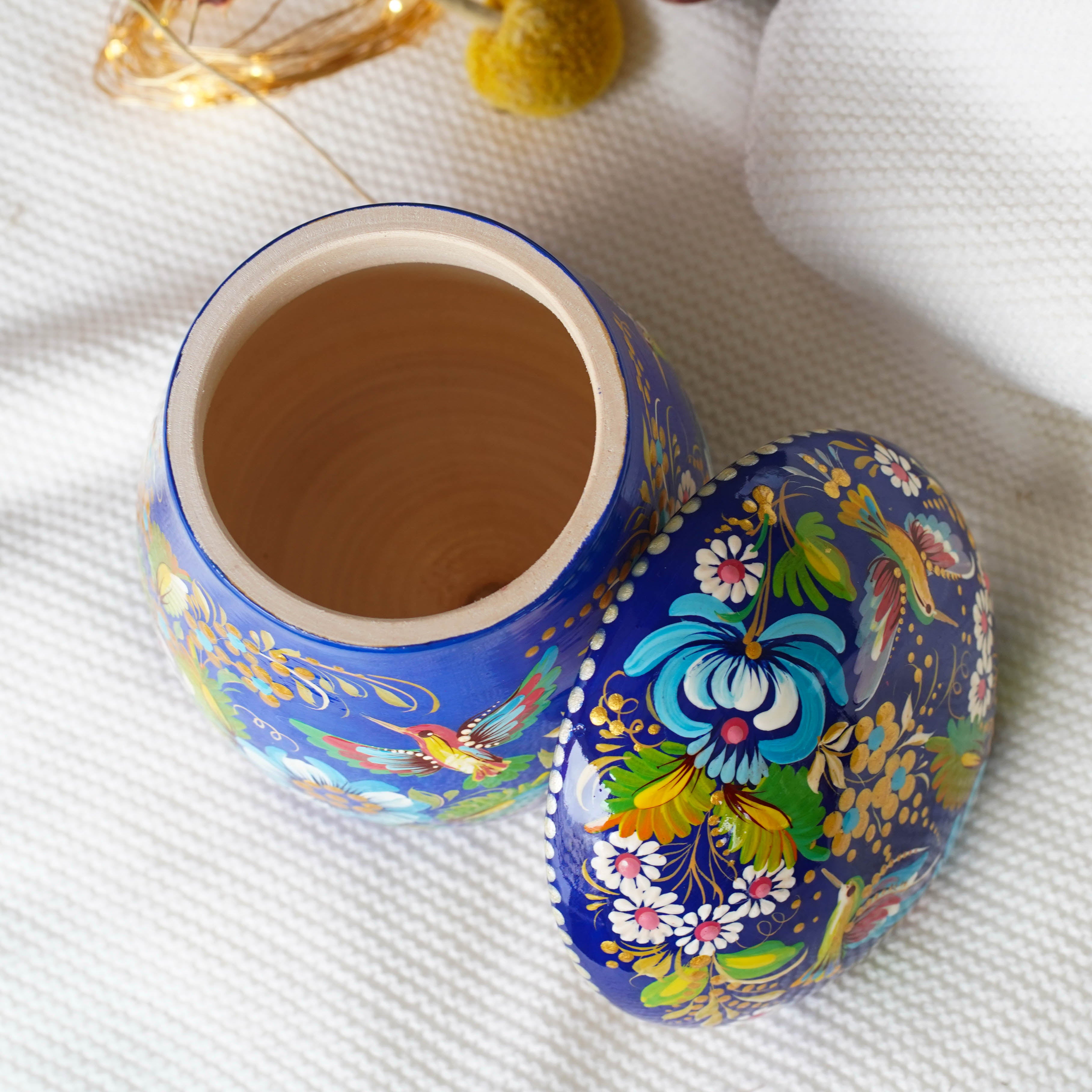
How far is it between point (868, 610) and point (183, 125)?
523 mm

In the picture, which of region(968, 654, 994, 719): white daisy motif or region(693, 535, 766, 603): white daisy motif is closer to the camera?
region(693, 535, 766, 603): white daisy motif

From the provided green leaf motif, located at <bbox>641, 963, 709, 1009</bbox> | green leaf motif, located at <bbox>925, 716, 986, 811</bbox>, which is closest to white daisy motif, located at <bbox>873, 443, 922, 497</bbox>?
green leaf motif, located at <bbox>925, 716, 986, 811</bbox>

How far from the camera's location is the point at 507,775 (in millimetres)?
438

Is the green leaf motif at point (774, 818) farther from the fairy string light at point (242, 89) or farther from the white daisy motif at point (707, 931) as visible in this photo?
the fairy string light at point (242, 89)

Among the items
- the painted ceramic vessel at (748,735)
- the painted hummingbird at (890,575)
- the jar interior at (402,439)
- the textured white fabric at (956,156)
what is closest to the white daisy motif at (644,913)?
the painted ceramic vessel at (748,735)

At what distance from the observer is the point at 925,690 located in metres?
0.46

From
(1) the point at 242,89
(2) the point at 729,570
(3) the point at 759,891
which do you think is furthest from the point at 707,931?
(1) the point at 242,89

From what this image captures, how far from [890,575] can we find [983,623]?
110 mm

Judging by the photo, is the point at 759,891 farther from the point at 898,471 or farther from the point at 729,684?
the point at 898,471

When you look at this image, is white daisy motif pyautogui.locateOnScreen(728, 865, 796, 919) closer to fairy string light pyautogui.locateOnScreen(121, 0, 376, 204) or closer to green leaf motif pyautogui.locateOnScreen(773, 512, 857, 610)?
green leaf motif pyautogui.locateOnScreen(773, 512, 857, 610)

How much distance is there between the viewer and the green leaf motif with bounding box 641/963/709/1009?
42cm

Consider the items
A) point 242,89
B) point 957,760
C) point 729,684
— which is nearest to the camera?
point 729,684

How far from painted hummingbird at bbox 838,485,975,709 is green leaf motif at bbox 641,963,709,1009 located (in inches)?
4.9

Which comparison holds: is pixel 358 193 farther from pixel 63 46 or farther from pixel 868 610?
pixel 868 610
